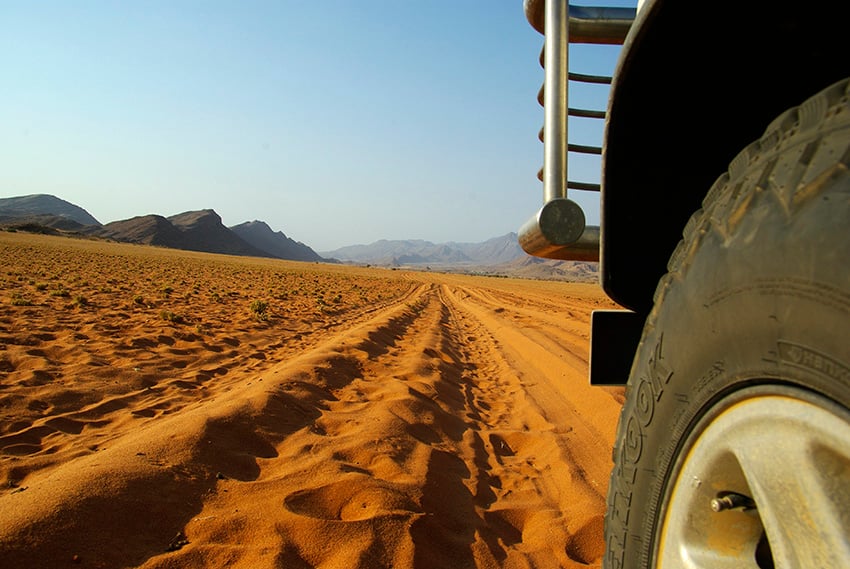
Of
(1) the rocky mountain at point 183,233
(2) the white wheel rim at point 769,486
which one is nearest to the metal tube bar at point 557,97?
(2) the white wheel rim at point 769,486

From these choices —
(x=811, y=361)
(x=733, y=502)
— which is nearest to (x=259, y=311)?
(x=733, y=502)

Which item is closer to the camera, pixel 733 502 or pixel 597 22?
pixel 733 502

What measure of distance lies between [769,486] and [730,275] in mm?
324

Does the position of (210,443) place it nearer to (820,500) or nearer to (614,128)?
(614,128)

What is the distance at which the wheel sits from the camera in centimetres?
62

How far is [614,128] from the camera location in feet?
4.05

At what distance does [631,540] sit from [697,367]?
443 mm

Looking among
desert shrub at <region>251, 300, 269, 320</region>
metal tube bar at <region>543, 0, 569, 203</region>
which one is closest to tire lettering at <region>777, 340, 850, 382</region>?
metal tube bar at <region>543, 0, 569, 203</region>

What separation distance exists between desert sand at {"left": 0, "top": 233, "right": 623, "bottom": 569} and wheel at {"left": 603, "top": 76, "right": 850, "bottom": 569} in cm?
150

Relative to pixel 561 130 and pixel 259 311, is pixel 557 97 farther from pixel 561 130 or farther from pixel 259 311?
pixel 259 311

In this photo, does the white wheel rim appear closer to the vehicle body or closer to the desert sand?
the vehicle body

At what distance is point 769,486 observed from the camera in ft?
2.27

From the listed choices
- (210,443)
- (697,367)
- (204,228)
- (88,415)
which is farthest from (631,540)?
(204,228)

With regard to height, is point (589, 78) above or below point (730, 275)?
above
